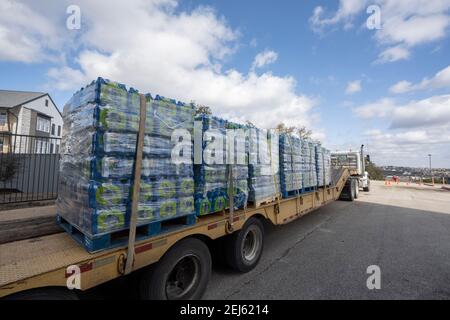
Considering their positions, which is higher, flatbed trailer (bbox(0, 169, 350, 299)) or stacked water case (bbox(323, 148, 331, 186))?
stacked water case (bbox(323, 148, 331, 186))

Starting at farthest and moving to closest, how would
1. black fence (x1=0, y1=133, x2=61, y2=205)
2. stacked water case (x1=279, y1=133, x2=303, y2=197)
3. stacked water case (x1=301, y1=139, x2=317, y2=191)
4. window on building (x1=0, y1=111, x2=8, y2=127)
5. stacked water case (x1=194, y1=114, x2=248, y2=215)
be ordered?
window on building (x1=0, y1=111, x2=8, y2=127), black fence (x1=0, y1=133, x2=61, y2=205), stacked water case (x1=301, y1=139, x2=317, y2=191), stacked water case (x1=279, y1=133, x2=303, y2=197), stacked water case (x1=194, y1=114, x2=248, y2=215)

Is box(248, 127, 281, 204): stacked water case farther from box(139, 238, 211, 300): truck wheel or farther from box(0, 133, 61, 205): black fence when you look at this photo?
box(0, 133, 61, 205): black fence

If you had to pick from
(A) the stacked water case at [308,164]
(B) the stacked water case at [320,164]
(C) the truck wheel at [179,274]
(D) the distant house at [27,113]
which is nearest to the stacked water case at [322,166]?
(B) the stacked water case at [320,164]

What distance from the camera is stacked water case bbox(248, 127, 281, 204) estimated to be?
3938 millimetres

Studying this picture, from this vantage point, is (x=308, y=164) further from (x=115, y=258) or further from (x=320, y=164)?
(x=115, y=258)

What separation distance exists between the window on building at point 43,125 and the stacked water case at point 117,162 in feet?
103

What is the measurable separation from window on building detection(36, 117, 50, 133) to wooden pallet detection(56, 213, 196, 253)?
103 feet

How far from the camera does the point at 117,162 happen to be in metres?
2.14

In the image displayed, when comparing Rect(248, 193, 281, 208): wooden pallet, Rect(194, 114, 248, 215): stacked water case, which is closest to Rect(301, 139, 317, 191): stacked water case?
Rect(248, 193, 281, 208): wooden pallet
